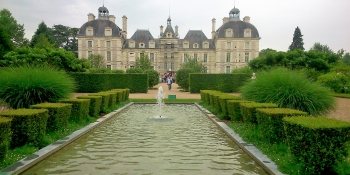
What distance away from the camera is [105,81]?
2375 cm

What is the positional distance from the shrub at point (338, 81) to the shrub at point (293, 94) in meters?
13.7

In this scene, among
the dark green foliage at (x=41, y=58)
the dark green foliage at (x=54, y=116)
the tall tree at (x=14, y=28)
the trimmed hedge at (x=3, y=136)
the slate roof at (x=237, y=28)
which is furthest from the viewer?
the slate roof at (x=237, y=28)

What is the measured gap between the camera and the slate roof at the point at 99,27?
2004 inches

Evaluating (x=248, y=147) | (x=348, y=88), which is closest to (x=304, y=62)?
(x=348, y=88)

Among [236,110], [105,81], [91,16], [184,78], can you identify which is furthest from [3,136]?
[91,16]

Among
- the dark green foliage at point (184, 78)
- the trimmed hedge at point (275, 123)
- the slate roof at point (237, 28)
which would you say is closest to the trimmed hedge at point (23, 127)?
the trimmed hedge at point (275, 123)

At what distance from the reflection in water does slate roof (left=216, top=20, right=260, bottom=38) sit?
1762 inches

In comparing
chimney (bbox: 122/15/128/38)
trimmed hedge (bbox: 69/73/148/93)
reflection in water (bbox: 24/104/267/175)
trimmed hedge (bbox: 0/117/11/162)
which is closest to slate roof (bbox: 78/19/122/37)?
chimney (bbox: 122/15/128/38)

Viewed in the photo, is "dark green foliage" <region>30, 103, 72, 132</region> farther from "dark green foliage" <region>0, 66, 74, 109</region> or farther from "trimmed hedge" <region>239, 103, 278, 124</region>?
"trimmed hedge" <region>239, 103, 278, 124</region>

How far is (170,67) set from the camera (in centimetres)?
5341

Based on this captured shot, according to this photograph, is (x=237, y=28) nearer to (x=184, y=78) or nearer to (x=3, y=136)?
(x=184, y=78)

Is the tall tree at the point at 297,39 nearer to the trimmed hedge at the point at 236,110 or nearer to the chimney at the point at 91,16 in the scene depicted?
the chimney at the point at 91,16

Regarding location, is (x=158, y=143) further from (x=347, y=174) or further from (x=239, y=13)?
(x=239, y=13)

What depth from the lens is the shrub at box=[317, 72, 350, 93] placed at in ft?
68.8
